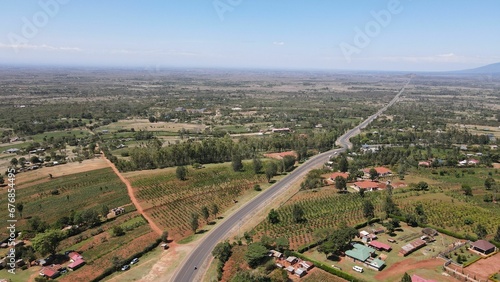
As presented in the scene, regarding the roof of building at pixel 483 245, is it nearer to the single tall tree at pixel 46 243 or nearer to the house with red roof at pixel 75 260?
the house with red roof at pixel 75 260

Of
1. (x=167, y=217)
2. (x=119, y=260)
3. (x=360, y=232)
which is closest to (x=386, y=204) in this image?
(x=360, y=232)

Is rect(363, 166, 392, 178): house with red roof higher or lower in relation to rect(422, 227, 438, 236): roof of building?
lower

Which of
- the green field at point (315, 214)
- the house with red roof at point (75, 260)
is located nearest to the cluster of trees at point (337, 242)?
the green field at point (315, 214)

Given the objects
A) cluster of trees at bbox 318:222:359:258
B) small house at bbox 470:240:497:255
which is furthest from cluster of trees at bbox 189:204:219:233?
small house at bbox 470:240:497:255

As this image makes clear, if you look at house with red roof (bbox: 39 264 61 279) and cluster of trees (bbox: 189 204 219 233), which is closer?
house with red roof (bbox: 39 264 61 279)

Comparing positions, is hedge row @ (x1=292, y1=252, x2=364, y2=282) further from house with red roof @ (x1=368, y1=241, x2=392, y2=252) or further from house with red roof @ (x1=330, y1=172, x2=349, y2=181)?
house with red roof @ (x1=330, y1=172, x2=349, y2=181)

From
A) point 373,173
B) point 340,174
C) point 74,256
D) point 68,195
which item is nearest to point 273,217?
point 74,256

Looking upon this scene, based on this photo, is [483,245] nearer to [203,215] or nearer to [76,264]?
[203,215]

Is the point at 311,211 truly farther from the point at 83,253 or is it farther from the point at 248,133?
the point at 248,133
